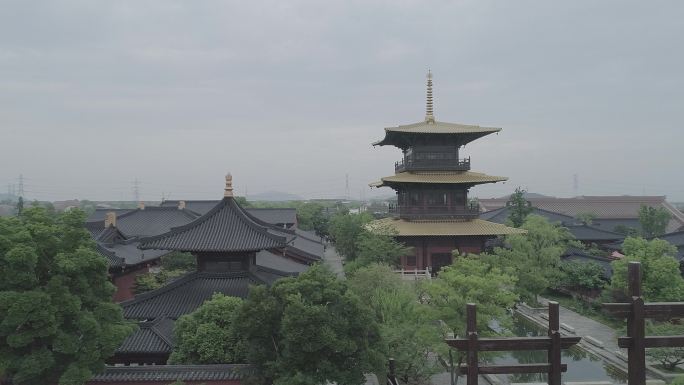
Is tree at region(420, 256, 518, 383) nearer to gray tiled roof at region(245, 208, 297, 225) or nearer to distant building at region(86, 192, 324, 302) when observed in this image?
distant building at region(86, 192, 324, 302)

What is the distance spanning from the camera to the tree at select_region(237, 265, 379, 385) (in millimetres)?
11141

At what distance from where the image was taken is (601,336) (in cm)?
2381

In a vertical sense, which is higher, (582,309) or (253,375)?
(253,375)

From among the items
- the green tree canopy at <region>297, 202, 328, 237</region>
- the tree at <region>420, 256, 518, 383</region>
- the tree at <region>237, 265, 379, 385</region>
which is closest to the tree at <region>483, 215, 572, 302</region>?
the tree at <region>420, 256, 518, 383</region>

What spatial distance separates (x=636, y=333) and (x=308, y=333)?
23.4 ft

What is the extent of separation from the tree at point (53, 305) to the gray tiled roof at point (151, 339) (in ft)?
6.68

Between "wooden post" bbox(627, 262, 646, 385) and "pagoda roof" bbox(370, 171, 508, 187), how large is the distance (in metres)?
27.7

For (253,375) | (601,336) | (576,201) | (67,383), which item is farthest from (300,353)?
(576,201)

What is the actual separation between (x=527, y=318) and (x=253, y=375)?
20756 mm

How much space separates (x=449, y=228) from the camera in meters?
34.1

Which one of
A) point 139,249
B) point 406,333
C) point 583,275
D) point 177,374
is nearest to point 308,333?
point 177,374

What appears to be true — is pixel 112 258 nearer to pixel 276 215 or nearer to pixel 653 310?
pixel 653 310

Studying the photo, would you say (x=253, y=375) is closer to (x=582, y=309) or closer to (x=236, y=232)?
(x=236, y=232)

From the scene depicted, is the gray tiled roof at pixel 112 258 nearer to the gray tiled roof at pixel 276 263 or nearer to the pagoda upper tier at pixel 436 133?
the gray tiled roof at pixel 276 263
